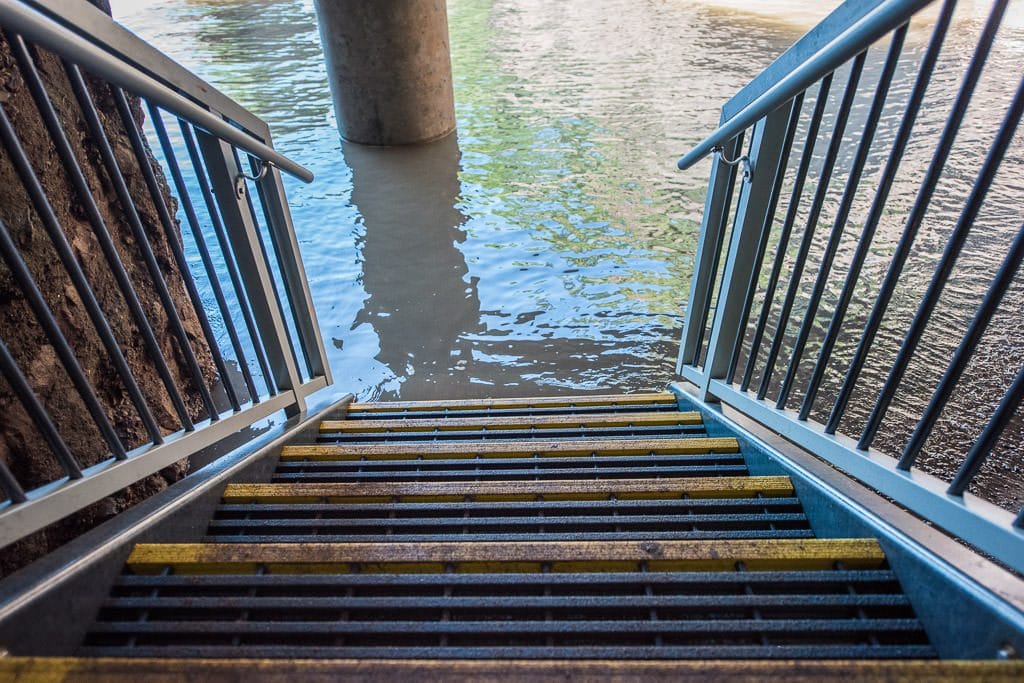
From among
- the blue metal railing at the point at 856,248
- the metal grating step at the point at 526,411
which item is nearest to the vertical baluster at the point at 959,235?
the blue metal railing at the point at 856,248

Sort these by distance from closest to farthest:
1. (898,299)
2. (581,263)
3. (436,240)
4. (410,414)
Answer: (410,414), (898,299), (581,263), (436,240)

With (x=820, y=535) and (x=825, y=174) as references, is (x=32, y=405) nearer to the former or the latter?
(x=820, y=535)

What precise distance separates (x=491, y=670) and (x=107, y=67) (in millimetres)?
1456

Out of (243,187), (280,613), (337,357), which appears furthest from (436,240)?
(280,613)

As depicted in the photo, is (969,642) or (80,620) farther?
(80,620)

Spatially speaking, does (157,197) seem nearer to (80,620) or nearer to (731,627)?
(80,620)

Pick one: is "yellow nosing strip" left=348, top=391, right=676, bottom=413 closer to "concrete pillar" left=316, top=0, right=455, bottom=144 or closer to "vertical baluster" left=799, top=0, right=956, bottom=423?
"vertical baluster" left=799, top=0, right=956, bottom=423

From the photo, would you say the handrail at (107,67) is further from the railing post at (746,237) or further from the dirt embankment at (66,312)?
the railing post at (746,237)

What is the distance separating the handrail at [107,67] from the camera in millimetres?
1131

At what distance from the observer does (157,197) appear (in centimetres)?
166

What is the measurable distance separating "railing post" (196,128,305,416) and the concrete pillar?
5.70 metres

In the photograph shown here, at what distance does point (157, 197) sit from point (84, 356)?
83cm

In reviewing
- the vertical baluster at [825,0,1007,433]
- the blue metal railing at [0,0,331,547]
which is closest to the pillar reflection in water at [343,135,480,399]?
the blue metal railing at [0,0,331,547]

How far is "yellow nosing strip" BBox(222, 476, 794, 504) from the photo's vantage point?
70.7 inches
